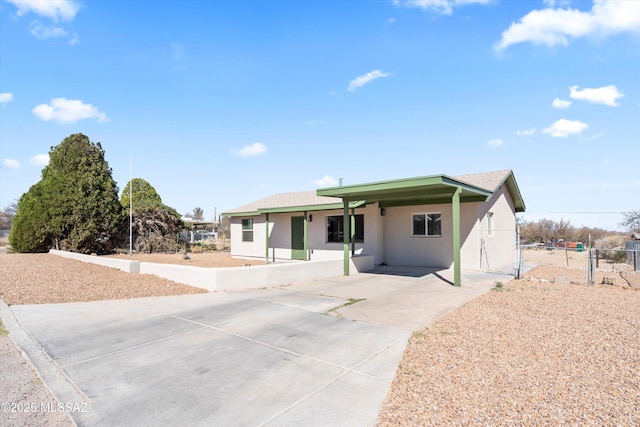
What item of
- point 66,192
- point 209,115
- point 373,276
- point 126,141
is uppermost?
point 209,115

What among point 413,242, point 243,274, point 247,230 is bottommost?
point 243,274

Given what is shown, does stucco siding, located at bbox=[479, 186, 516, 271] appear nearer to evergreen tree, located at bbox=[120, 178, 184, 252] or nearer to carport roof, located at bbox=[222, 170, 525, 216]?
carport roof, located at bbox=[222, 170, 525, 216]

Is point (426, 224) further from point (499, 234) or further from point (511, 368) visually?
point (511, 368)

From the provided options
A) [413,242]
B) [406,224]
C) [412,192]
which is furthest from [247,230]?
[412,192]

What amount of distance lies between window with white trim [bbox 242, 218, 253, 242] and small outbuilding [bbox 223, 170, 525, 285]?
761mm

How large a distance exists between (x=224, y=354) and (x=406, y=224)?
441 inches

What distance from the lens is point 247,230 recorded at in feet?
66.4

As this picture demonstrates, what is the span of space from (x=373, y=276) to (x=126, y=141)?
15301 mm

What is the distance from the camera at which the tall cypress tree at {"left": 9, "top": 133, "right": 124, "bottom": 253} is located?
16.9 m

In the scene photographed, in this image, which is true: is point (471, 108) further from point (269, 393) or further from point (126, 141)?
point (126, 141)

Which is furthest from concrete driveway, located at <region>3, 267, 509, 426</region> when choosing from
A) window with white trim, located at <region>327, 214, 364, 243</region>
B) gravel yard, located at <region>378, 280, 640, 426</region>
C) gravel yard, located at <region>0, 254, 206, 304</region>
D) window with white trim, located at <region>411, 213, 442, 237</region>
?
window with white trim, located at <region>327, 214, 364, 243</region>

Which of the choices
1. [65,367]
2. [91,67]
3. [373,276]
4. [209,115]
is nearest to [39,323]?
[65,367]

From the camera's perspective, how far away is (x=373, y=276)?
11766mm

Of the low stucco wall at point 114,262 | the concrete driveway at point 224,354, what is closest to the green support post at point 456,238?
the concrete driveway at point 224,354
